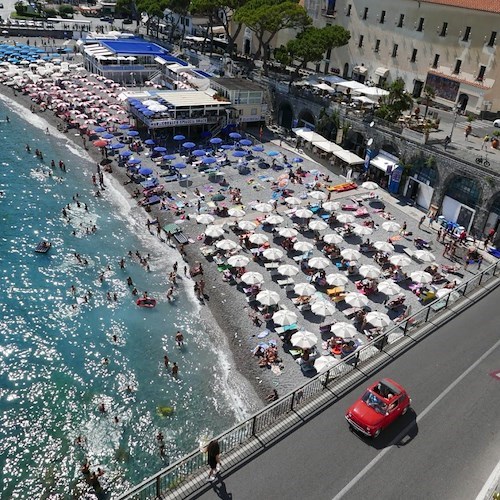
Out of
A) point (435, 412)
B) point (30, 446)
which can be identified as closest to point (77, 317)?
point (30, 446)

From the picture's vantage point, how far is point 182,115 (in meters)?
58.2

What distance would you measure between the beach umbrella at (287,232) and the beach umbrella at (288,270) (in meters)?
5.07

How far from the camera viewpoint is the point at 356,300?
101 ft

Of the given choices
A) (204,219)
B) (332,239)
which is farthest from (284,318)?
(204,219)

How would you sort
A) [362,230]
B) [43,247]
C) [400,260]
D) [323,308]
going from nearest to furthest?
[323,308] → [400,260] → [43,247] → [362,230]

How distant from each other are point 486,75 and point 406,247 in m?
27.0

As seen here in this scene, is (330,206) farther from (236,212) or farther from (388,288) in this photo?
(388,288)

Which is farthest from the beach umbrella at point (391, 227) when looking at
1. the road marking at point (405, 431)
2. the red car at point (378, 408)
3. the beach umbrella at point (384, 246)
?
the red car at point (378, 408)

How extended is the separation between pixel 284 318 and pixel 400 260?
1148 centimetres

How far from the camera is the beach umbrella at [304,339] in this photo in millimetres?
26875

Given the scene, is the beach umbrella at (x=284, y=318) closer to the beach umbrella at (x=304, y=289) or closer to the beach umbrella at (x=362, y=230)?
the beach umbrella at (x=304, y=289)

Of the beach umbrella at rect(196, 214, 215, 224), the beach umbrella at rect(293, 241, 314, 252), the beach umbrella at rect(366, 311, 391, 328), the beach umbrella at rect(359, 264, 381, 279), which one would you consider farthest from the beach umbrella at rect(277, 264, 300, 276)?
the beach umbrella at rect(196, 214, 215, 224)

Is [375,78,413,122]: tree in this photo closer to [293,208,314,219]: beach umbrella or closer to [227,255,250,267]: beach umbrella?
[293,208,314,219]: beach umbrella

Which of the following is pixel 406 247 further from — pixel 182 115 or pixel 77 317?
pixel 182 115
